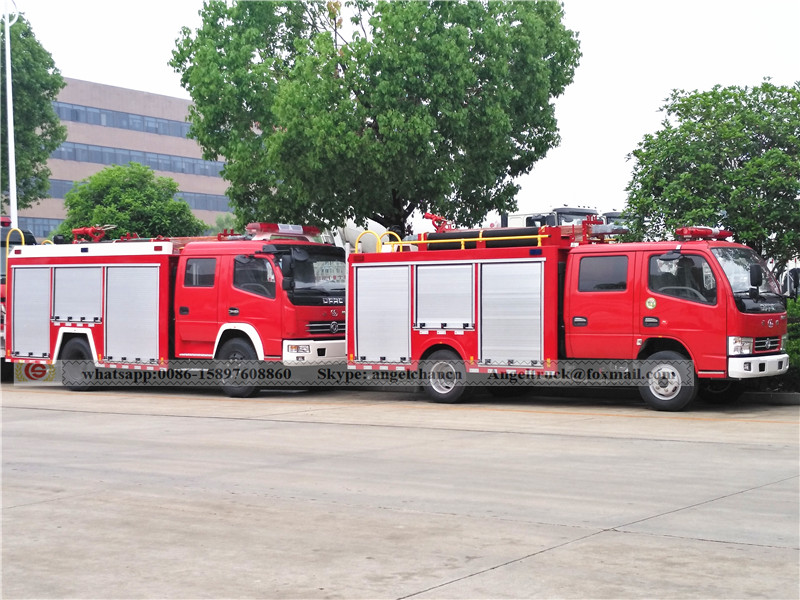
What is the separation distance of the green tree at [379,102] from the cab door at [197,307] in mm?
4231

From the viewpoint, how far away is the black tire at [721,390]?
1700 centimetres

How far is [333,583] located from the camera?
254 inches

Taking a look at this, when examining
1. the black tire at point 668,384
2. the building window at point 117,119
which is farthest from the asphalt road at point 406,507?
the building window at point 117,119

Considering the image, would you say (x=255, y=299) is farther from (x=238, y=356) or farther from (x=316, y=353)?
(x=316, y=353)

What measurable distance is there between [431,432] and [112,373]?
11227 mm

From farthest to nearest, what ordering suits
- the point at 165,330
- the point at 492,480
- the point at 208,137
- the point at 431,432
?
the point at 208,137 < the point at 165,330 < the point at 431,432 < the point at 492,480

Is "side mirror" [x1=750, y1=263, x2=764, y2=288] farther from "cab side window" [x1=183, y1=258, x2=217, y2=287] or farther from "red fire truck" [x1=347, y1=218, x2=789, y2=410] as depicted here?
"cab side window" [x1=183, y1=258, x2=217, y2=287]

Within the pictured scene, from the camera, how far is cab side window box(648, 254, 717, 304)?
1568cm

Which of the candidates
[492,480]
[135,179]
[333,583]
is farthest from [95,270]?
[135,179]

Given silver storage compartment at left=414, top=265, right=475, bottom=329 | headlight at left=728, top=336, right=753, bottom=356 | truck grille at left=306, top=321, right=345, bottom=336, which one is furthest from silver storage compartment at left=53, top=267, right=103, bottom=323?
headlight at left=728, top=336, right=753, bottom=356

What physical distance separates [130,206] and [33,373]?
39157 mm

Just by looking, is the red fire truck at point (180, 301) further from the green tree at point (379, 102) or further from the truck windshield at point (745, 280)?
the truck windshield at point (745, 280)

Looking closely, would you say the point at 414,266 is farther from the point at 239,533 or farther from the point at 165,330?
the point at 239,533

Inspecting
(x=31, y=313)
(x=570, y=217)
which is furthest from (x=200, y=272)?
(x=570, y=217)
